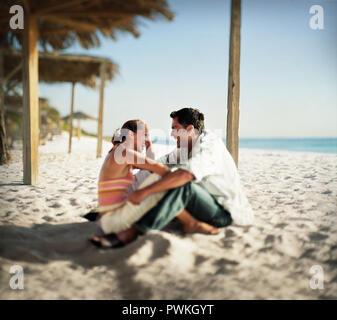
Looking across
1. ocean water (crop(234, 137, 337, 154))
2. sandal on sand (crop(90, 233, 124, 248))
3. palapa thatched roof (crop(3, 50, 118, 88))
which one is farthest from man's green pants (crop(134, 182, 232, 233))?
ocean water (crop(234, 137, 337, 154))

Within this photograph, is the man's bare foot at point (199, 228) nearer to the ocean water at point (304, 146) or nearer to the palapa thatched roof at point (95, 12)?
the palapa thatched roof at point (95, 12)

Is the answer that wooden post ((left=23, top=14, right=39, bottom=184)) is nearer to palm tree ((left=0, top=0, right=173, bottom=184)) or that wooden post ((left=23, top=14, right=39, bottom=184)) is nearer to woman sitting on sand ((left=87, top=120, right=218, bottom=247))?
palm tree ((left=0, top=0, right=173, bottom=184))

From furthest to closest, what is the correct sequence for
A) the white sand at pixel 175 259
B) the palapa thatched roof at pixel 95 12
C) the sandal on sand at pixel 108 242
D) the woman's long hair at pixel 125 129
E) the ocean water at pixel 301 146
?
the ocean water at pixel 301 146, the palapa thatched roof at pixel 95 12, the woman's long hair at pixel 125 129, the sandal on sand at pixel 108 242, the white sand at pixel 175 259

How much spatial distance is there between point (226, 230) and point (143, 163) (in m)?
0.93

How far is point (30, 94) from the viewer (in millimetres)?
3803

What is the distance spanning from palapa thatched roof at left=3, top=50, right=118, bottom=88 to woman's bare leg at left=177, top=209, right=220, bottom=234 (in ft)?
22.7

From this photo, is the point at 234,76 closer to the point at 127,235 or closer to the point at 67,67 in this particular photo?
the point at 127,235

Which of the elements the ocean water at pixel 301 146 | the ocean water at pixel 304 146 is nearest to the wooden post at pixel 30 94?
the ocean water at pixel 301 146

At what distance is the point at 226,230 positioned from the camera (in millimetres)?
2199

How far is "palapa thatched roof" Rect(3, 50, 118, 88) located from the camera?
7.64m

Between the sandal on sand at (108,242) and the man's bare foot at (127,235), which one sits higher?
the man's bare foot at (127,235)

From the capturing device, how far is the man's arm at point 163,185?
5.76 ft
